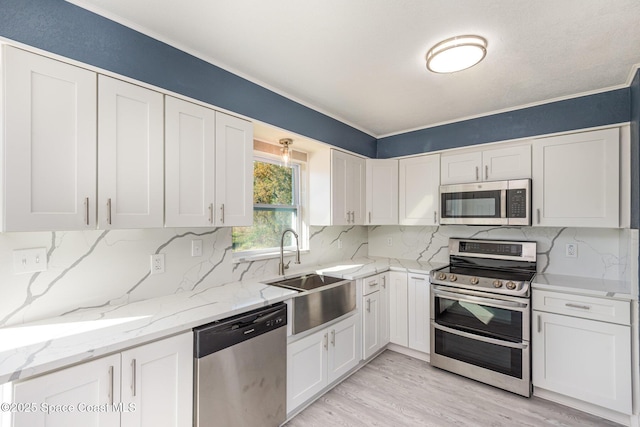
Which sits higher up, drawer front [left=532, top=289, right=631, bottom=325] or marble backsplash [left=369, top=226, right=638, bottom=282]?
marble backsplash [left=369, top=226, right=638, bottom=282]

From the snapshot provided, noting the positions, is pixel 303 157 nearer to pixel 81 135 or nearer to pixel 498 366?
pixel 81 135

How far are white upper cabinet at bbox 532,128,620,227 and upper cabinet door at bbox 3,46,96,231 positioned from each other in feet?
10.6

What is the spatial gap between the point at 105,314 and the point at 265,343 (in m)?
0.89

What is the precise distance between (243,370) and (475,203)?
2.47 m

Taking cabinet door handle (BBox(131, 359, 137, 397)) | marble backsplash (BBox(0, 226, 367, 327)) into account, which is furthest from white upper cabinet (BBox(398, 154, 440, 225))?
cabinet door handle (BBox(131, 359, 137, 397))

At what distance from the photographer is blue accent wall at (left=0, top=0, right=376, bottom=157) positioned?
126cm

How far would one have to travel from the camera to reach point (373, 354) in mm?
2877

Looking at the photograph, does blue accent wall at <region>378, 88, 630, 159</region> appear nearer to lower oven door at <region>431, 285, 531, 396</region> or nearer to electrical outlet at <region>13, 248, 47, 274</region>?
lower oven door at <region>431, 285, 531, 396</region>

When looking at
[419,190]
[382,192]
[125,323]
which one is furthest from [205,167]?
[419,190]

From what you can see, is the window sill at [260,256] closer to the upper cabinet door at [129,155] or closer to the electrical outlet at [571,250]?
the upper cabinet door at [129,155]

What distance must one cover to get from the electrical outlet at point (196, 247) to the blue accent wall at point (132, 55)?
975mm

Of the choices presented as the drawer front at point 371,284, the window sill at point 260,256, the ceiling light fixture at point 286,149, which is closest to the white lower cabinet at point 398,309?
the drawer front at point 371,284

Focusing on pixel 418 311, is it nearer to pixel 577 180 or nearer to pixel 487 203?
pixel 487 203

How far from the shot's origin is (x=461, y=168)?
9.55 ft
